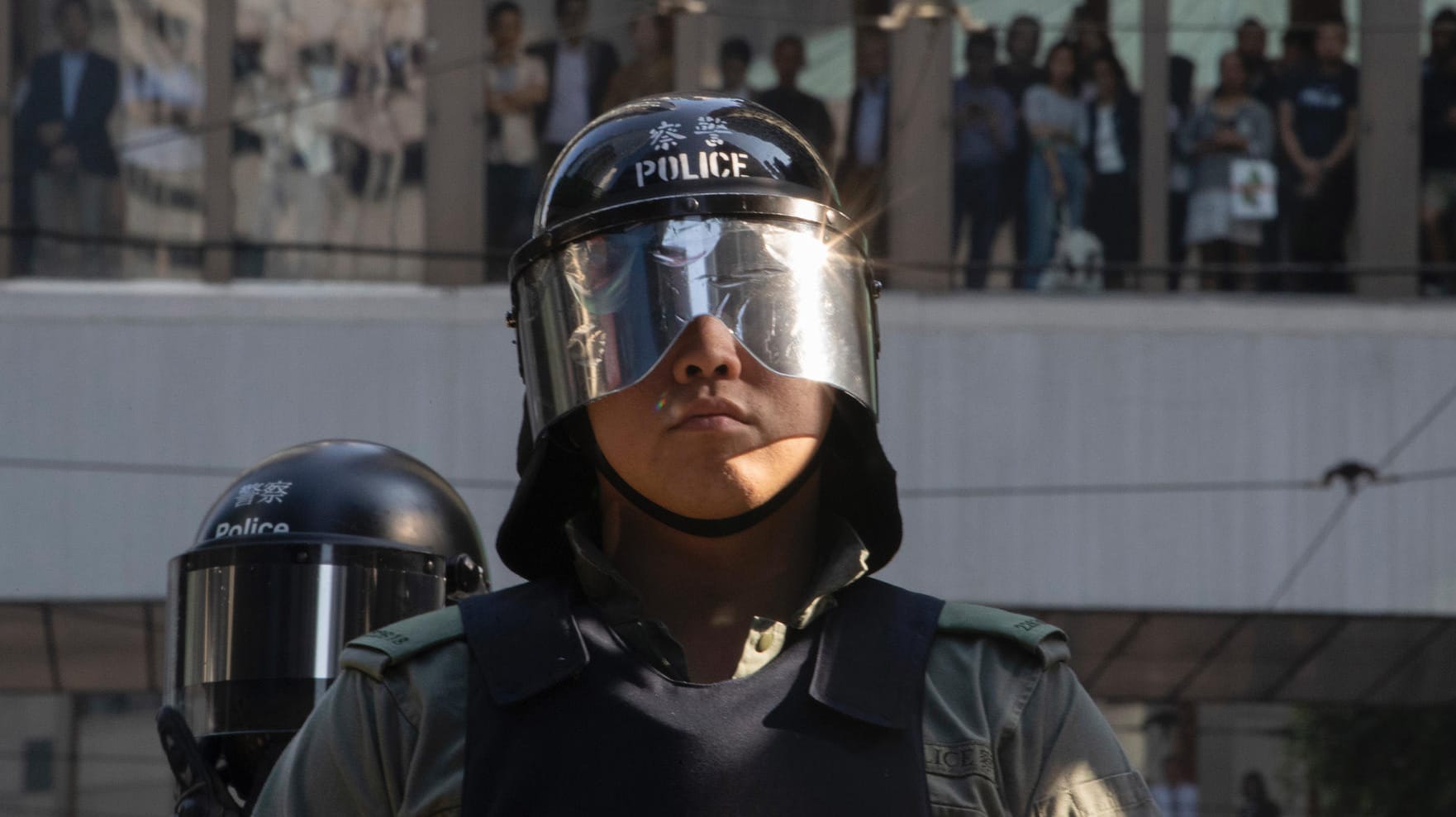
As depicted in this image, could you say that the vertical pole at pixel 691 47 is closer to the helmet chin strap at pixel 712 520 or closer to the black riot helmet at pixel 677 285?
the black riot helmet at pixel 677 285

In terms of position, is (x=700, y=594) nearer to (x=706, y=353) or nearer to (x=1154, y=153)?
(x=706, y=353)

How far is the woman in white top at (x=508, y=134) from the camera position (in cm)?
1105

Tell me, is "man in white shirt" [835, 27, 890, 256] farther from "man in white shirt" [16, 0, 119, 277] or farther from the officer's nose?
the officer's nose

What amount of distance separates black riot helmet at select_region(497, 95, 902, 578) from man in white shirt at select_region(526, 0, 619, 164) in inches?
350

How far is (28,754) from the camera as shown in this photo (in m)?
13.6

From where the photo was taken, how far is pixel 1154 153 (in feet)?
36.2

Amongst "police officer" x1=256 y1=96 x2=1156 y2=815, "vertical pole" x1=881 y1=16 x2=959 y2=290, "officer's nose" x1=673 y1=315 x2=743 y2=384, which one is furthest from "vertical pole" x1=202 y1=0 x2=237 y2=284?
"officer's nose" x1=673 y1=315 x2=743 y2=384

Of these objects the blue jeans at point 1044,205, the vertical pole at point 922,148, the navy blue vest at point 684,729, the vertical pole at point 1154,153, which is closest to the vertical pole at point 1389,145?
the vertical pole at point 1154,153

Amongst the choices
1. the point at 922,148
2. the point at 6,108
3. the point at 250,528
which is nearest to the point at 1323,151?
the point at 922,148

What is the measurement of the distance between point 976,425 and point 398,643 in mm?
9280

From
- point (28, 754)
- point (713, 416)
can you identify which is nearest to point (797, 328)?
point (713, 416)

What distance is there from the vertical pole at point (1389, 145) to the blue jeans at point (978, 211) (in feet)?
6.58

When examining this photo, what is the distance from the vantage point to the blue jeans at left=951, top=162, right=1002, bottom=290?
433 inches

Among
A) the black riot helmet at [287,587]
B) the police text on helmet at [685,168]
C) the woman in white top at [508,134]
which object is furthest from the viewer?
the woman in white top at [508,134]
